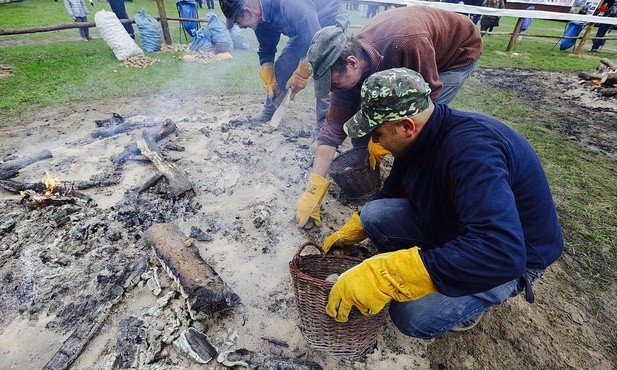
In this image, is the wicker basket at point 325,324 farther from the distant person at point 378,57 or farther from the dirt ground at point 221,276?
the distant person at point 378,57

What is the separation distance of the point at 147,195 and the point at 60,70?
18.4 feet

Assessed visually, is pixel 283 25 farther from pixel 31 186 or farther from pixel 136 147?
pixel 31 186

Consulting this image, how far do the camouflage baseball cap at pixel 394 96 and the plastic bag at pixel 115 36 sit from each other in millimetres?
7800

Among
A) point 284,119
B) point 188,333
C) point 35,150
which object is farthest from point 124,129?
point 188,333

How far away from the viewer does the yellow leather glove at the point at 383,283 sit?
1492 millimetres

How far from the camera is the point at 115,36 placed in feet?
24.7

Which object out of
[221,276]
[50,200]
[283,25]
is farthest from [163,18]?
[221,276]

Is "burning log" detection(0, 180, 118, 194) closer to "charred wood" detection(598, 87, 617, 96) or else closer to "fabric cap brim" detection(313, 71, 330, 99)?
"fabric cap brim" detection(313, 71, 330, 99)

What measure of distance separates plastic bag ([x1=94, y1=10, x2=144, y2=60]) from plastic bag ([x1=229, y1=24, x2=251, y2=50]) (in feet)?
8.99

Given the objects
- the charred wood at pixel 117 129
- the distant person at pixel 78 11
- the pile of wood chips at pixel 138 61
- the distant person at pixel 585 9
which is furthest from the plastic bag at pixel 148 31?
the distant person at pixel 585 9

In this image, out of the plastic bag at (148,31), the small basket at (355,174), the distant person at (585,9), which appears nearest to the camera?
the small basket at (355,174)

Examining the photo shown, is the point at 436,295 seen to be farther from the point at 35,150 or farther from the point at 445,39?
the point at 35,150

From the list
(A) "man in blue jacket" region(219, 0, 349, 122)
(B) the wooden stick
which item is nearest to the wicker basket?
(A) "man in blue jacket" region(219, 0, 349, 122)

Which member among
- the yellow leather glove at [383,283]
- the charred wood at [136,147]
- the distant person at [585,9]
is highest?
the yellow leather glove at [383,283]
